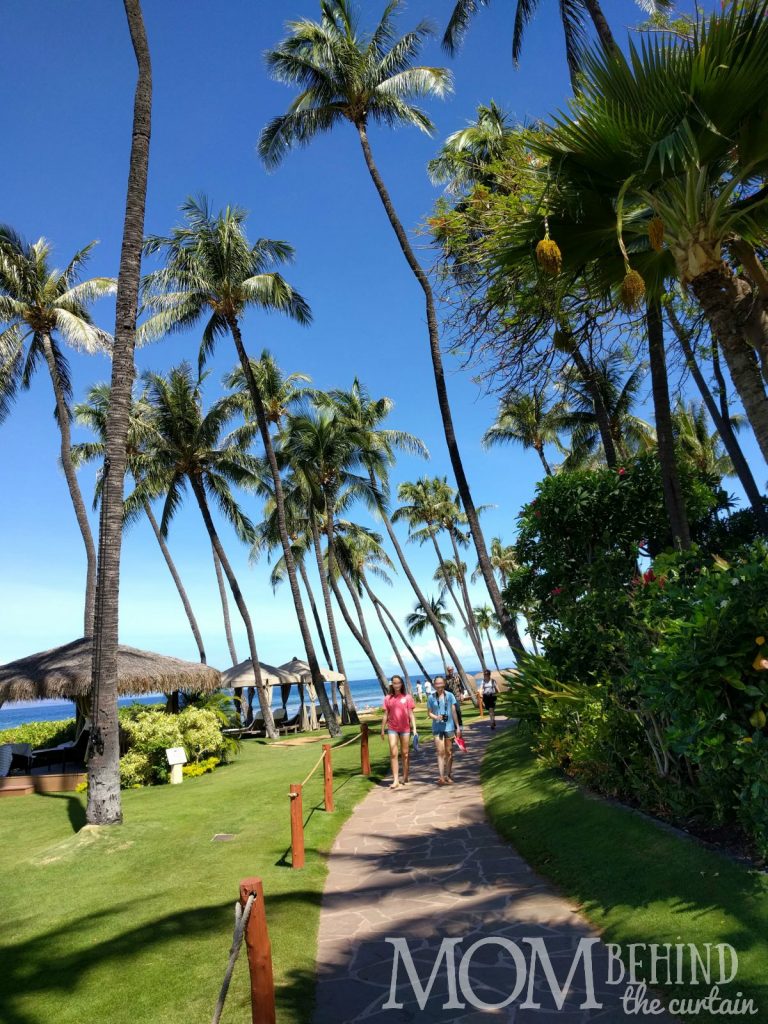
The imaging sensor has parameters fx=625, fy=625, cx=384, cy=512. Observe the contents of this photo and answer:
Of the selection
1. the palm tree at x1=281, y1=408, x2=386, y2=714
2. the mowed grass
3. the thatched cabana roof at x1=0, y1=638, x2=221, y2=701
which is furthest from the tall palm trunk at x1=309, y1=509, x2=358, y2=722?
the mowed grass

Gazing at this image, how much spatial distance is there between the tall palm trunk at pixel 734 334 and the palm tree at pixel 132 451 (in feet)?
75.2

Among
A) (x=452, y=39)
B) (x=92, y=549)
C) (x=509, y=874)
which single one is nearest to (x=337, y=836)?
(x=509, y=874)

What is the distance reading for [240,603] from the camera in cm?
2684

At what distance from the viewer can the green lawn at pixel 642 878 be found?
4.05 metres

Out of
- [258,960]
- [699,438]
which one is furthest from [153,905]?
[699,438]

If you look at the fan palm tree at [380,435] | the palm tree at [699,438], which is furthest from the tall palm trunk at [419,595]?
the palm tree at [699,438]

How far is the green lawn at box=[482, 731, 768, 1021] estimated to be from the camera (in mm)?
4047

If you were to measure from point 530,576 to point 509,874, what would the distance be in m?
7.43

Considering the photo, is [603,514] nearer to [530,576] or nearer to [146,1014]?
[530,576]

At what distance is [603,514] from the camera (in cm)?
1191

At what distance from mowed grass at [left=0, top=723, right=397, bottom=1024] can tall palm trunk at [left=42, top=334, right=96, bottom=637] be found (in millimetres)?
8527

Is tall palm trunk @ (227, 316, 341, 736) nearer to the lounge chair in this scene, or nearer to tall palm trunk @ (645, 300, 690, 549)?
the lounge chair

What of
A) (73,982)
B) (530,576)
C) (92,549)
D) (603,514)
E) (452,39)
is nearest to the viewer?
(73,982)

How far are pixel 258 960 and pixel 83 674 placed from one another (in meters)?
12.4
